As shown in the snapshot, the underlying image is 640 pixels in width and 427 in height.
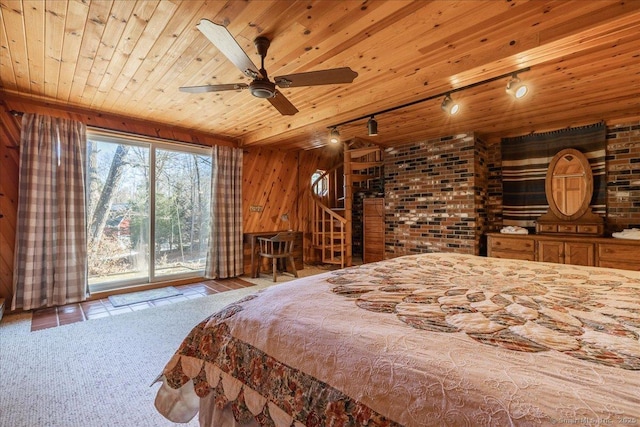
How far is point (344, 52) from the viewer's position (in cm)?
225

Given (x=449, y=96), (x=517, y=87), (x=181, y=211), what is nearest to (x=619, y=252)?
(x=517, y=87)

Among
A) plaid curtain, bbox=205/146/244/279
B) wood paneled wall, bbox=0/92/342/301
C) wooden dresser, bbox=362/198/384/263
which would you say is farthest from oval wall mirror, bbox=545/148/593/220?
plaid curtain, bbox=205/146/244/279

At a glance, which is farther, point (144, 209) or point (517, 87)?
point (144, 209)

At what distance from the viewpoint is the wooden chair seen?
480 cm

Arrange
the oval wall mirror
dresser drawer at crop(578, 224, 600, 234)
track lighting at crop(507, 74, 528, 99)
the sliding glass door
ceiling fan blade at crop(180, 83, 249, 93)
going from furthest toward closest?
the sliding glass door < the oval wall mirror < dresser drawer at crop(578, 224, 600, 234) < track lighting at crop(507, 74, 528, 99) < ceiling fan blade at crop(180, 83, 249, 93)

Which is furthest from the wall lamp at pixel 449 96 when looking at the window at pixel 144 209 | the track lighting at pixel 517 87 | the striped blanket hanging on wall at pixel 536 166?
the window at pixel 144 209

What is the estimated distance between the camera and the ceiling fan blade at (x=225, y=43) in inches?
60.9

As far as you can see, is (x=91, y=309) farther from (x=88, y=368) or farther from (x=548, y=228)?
(x=548, y=228)

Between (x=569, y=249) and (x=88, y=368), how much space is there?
16.5 feet

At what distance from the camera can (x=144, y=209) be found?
4.29 metres

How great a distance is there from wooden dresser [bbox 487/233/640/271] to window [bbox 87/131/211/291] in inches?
180

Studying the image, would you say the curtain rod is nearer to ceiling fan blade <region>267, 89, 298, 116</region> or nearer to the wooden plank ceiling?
the wooden plank ceiling

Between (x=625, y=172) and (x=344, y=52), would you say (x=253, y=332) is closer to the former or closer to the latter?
(x=344, y=52)

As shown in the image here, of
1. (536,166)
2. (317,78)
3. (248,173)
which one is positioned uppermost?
(317,78)
